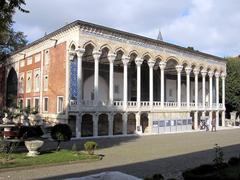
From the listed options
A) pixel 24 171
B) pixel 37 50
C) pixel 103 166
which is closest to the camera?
pixel 24 171

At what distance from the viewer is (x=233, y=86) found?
5294cm

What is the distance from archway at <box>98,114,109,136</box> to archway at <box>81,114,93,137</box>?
102 cm

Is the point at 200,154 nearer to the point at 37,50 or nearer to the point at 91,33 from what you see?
the point at 91,33

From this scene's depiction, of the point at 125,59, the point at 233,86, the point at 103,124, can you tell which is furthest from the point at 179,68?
the point at 233,86

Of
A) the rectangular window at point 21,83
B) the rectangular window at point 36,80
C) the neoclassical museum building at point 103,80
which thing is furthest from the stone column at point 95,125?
the rectangular window at point 21,83

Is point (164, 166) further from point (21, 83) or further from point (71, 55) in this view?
point (21, 83)

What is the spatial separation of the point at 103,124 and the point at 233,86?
25.7 m

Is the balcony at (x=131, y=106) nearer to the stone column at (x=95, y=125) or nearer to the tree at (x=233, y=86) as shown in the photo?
the stone column at (x=95, y=125)

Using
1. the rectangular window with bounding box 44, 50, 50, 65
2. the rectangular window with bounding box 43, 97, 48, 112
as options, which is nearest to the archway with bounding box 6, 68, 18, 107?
the rectangular window with bounding box 43, 97, 48, 112

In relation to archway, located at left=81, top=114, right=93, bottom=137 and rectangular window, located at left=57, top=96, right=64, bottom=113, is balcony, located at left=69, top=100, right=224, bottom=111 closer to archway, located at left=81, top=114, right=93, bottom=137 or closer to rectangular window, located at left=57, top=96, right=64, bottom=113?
archway, located at left=81, top=114, right=93, bottom=137

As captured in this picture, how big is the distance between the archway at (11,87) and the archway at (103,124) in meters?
17.1

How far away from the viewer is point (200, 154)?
61.4 ft

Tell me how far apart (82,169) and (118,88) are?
1124 inches

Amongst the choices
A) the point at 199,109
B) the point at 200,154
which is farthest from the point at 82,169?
the point at 199,109
